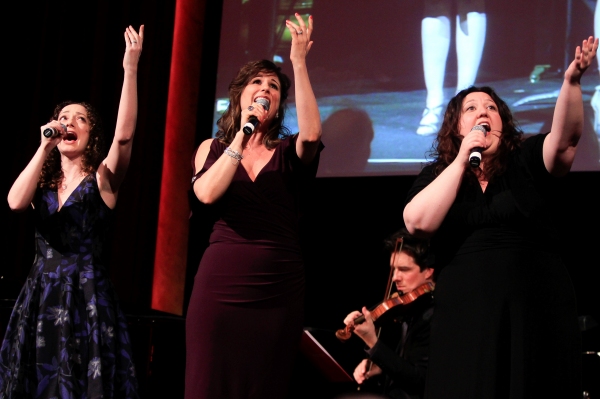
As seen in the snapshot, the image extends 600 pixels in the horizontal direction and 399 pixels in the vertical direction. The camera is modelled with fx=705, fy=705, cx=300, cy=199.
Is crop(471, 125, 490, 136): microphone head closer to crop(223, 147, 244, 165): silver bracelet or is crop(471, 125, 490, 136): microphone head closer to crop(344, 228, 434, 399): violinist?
crop(344, 228, 434, 399): violinist

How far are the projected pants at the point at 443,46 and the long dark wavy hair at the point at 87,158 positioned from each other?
225cm

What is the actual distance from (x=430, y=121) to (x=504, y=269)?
108 inches

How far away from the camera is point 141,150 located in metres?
5.52

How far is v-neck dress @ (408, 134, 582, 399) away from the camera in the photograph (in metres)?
1.82

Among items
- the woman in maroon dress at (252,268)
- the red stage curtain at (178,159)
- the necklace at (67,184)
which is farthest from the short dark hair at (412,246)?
the red stage curtain at (178,159)

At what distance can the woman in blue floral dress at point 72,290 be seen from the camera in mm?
2555

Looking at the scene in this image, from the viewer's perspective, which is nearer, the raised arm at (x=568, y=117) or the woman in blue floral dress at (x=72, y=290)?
the raised arm at (x=568, y=117)

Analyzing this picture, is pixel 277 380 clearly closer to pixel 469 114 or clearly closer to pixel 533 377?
pixel 533 377

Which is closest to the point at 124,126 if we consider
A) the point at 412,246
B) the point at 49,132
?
the point at 49,132

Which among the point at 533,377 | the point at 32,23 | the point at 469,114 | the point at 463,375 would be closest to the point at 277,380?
the point at 463,375

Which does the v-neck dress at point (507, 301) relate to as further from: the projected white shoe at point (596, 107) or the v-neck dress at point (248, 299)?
the projected white shoe at point (596, 107)

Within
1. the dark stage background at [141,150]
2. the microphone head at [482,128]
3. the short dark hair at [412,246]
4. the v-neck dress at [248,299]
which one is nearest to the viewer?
the microphone head at [482,128]

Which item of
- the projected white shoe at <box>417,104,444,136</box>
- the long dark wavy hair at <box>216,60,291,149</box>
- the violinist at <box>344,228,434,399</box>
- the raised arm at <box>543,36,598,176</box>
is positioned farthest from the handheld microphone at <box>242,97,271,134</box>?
the projected white shoe at <box>417,104,444,136</box>

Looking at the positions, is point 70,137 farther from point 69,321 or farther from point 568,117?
point 568,117
